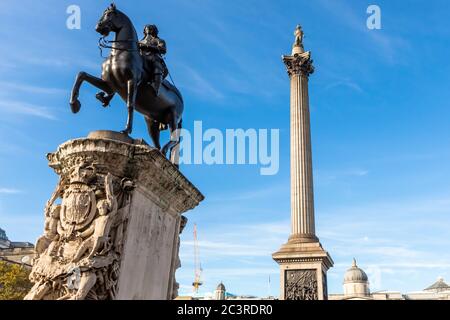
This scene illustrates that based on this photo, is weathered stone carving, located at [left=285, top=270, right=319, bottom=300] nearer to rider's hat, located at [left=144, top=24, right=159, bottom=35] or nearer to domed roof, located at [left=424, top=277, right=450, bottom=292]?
rider's hat, located at [left=144, top=24, right=159, bottom=35]

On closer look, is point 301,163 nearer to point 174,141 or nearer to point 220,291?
point 174,141

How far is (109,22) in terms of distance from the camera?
624 cm

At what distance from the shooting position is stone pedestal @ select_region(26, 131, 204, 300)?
4941 mm

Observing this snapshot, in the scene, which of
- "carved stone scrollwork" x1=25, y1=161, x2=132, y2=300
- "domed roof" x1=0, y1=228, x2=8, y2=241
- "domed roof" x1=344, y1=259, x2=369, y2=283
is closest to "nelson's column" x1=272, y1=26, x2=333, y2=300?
"carved stone scrollwork" x1=25, y1=161, x2=132, y2=300

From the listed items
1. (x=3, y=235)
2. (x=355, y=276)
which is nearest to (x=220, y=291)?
(x=355, y=276)

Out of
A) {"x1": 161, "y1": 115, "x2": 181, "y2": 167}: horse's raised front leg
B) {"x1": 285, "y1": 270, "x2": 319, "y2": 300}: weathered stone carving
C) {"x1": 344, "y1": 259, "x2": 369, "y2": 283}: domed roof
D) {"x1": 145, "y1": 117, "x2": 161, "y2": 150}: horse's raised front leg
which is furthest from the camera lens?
{"x1": 344, "y1": 259, "x2": 369, "y2": 283}: domed roof

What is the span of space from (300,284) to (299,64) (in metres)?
14.2

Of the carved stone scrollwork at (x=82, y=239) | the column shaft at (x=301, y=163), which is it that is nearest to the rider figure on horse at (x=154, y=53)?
the carved stone scrollwork at (x=82, y=239)

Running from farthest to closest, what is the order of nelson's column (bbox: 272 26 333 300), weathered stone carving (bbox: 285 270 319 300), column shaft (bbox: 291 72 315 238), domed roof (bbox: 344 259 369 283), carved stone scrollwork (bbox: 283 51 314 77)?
domed roof (bbox: 344 259 369 283) < carved stone scrollwork (bbox: 283 51 314 77) < column shaft (bbox: 291 72 315 238) < nelson's column (bbox: 272 26 333 300) < weathered stone carving (bbox: 285 270 319 300)

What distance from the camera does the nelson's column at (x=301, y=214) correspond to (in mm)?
21766

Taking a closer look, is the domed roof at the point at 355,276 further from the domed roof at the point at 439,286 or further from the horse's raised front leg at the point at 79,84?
the horse's raised front leg at the point at 79,84

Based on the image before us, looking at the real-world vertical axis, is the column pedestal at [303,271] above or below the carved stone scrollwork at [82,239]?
above

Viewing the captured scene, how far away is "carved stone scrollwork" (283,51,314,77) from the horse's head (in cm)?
2403

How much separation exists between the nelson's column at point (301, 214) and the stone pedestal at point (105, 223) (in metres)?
16.5
